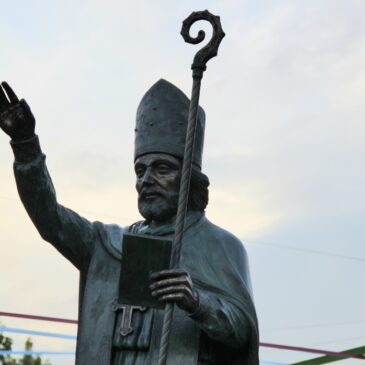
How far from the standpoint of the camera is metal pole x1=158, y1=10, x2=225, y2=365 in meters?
9.47

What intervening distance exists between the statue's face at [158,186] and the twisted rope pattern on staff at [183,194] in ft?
1.32

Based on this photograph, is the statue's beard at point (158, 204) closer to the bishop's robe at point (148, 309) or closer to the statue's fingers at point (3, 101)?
the bishop's robe at point (148, 309)

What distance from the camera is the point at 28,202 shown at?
32.9 feet

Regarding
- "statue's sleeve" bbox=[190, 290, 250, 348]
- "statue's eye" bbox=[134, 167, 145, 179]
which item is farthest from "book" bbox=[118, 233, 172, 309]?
"statue's eye" bbox=[134, 167, 145, 179]

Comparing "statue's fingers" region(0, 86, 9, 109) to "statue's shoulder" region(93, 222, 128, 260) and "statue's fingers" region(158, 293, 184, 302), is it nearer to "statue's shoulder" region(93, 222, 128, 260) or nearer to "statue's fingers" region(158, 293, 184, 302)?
"statue's shoulder" region(93, 222, 128, 260)

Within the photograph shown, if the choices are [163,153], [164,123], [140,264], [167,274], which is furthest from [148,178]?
[167,274]

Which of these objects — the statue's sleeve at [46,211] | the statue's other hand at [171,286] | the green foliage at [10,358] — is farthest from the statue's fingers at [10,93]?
the green foliage at [10,358]

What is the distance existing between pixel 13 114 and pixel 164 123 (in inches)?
38.2

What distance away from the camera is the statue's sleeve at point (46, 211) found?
9.97 meters

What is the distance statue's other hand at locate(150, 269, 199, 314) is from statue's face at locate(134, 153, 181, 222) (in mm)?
770

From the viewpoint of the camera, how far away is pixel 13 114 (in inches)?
389

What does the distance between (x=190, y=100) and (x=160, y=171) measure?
548mm

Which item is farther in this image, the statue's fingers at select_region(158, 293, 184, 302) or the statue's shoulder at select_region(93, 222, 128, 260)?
the statue's shoulder at select_region(93, 222, 128, 260)

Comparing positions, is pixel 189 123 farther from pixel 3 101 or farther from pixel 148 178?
pixel 3 101
